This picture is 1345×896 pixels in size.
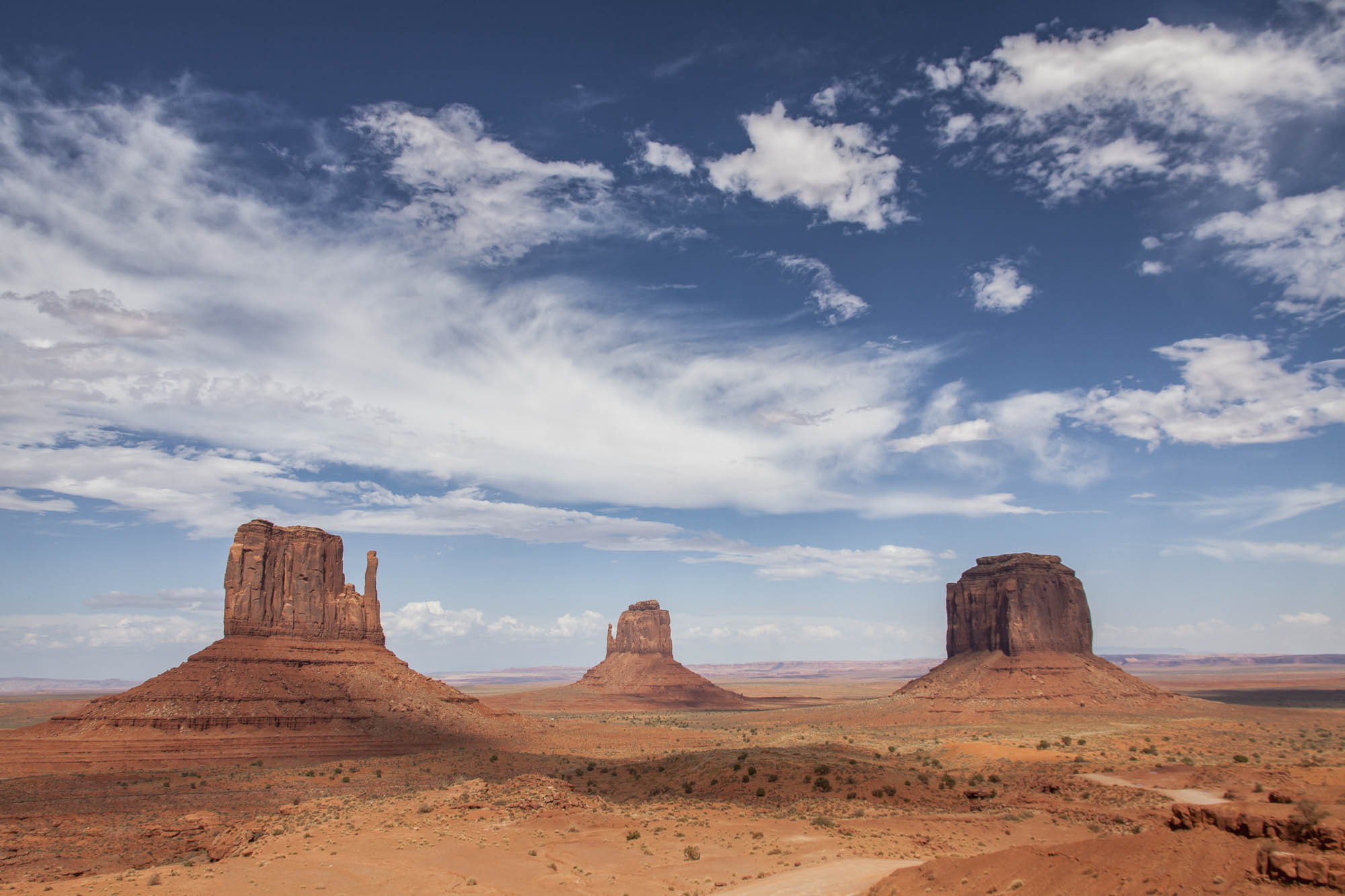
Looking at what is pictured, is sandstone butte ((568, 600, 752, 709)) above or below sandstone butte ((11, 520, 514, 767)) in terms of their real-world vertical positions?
below

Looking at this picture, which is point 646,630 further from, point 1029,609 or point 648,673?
point 1029,609

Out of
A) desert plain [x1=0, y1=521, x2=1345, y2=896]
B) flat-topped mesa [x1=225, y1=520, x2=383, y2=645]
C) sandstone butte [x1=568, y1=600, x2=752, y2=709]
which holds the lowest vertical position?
sandstone butte [x1=568, y1=600, x2=752, y2=709]

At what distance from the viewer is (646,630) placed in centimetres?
17275

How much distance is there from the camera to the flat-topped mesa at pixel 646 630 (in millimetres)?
172250

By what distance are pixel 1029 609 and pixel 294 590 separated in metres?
92.7

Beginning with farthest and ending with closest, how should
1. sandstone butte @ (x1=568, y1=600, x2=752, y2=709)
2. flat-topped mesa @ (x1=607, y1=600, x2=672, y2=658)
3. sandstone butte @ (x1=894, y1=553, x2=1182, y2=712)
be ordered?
1. flat-topped mesa @ (x1=607, y1=600, x2=672, y2=658)
2. sandstone butte @ (x1=568, y1=600, x2=752, y2=709)
3. sandstone butte @ (x1=894, y1=553, x2=1182, y2=712)

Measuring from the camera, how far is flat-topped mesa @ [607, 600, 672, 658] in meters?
172

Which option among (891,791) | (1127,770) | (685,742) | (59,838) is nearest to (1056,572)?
(685,742)

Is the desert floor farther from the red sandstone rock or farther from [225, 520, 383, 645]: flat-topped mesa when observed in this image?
[225, 520, 383, 645]: flat-topped mesa

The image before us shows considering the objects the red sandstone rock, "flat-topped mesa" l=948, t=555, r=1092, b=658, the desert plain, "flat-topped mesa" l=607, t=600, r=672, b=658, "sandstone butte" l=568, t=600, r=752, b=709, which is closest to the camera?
the desert plain

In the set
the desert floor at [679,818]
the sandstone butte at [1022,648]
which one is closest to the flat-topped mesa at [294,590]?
the desert floor at [679,818]

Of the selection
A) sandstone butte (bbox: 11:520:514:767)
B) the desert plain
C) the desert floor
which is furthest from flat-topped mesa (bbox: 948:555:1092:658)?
sandstone butte (bbox: 11:520:514:767)

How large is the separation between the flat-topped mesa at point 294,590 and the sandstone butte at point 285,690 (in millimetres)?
91

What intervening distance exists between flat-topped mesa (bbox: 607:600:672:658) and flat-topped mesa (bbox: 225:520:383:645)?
9893 centimetres
